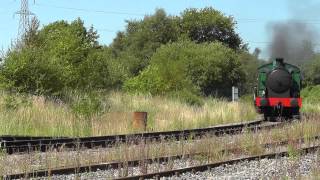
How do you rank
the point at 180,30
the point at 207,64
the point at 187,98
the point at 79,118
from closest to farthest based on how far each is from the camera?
the point at 79,118, the point at 187,98, the point at 207,64, the point at 180,30

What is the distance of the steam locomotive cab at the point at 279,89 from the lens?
23.9 metres

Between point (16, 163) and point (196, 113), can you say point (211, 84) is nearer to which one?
point (196, 113)

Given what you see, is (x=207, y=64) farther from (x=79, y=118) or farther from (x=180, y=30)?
(x=79, y=118)

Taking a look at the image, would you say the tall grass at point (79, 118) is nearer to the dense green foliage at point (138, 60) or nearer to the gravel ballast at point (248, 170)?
the dense green foliage at point (138, 60)

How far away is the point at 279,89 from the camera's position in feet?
78.6

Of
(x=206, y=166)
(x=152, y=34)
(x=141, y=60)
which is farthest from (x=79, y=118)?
(x=152, y=34)

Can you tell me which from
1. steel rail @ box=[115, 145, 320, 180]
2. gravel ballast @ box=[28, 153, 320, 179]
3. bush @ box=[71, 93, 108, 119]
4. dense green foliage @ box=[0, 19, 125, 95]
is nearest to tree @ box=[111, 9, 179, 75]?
dense green foliage @ box=[0, 19, 125, 95]

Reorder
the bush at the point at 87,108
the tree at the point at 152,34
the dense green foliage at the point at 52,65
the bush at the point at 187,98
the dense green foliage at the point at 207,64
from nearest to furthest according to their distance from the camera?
1. the bush at the point at 87,108
2. the dense green foliage at the point at 52,65
3. the bush at the point at 187,98
4. the dense green foliage at the point at 207,64
5. the tree at the point at 152,34

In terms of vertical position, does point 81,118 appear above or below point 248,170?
above

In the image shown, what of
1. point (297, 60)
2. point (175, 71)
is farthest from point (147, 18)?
point (297, 60)

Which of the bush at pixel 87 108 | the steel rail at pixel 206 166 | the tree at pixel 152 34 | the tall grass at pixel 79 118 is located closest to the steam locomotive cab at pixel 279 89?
the tall grass at pixel 79 118

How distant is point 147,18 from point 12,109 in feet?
222

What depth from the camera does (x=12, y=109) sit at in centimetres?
1891

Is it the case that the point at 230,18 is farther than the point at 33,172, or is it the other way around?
the point at 230,18
